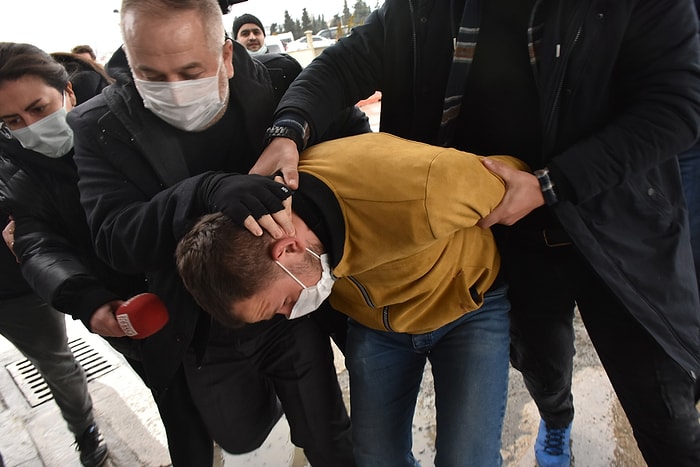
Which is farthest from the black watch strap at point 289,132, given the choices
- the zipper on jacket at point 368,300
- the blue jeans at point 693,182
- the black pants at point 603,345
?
the blue jeans at point 693,182

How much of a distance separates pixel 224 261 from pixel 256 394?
26.3 inches

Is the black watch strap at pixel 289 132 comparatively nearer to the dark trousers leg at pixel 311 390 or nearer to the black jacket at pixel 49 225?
the dark trousers leg at pixel 311 390

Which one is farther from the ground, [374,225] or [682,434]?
[374,225]

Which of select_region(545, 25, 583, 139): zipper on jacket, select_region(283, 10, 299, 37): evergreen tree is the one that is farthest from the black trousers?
select_region(283, 10, 299, 37): evergreen tree

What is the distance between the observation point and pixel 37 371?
2.71 m

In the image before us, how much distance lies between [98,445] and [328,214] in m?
1.78

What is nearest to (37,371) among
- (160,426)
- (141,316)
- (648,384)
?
(160,426)

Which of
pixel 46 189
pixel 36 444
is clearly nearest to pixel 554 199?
pixel 46 189

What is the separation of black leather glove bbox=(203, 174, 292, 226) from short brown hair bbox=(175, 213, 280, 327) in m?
0.07

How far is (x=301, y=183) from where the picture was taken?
1107 millimetres

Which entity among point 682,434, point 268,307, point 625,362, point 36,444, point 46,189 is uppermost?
point 46,189

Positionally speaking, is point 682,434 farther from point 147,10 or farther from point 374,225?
point 147,10

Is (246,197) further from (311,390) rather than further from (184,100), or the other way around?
(311,390)

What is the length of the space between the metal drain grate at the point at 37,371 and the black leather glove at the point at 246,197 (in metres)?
2.18
